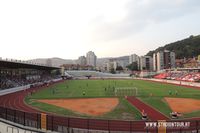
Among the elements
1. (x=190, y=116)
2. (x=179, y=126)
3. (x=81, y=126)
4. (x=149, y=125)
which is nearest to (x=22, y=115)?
(x=81, y=126)

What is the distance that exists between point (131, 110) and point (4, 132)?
16.9 meters

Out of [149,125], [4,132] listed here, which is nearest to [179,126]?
[149,125]

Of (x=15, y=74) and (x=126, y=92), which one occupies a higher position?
(x=15, y=74)

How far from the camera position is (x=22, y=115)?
70.3 ft

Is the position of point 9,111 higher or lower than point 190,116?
higher

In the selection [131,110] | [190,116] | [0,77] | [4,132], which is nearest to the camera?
[4,132]

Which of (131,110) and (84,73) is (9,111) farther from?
(84,73)

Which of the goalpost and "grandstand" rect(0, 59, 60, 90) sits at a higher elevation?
"grandstand" rect(0, 59, 60, 90)

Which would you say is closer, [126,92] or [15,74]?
[126,92]

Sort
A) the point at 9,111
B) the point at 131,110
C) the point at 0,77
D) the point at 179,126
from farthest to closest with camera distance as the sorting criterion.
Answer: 1. the point at 0,77
2. the point at 131,110
3. the point at 9,111
4. the point at 179,126

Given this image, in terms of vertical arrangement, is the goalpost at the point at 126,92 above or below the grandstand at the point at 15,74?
below

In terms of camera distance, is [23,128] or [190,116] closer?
[23,128]

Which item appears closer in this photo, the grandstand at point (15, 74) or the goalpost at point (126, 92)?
the goalpost at point (126, 92)

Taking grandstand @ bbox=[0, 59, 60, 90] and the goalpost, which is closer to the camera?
the goalpost
